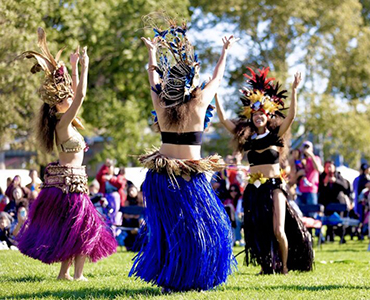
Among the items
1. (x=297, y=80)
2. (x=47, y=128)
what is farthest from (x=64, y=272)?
(x=297, y=80)

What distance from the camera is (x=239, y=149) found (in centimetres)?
830

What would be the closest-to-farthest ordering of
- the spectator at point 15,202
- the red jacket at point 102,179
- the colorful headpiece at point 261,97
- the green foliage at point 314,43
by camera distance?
1. the colorful headpiece at point 261,97
2. the spectator at point 15,202
3. the red jacket at point 102,179
4. the green foliage at point 314,43

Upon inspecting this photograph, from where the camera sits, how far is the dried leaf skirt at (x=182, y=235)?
584 centimetres

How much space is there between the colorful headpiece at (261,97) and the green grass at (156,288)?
1955 millimetres

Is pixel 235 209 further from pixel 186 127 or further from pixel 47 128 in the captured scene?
pixel 186 127

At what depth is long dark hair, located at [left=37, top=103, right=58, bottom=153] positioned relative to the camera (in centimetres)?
698

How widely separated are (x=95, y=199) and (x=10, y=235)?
164 cm

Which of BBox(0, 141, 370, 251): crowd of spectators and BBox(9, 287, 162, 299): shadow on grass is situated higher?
BBox(0, 141, 370, 251): crowd of spectators

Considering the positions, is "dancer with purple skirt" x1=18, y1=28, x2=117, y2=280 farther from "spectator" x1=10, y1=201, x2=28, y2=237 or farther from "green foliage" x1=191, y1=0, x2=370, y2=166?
"green foliage" x1=191, y1=0, x2=370, y2=166

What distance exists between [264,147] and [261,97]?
24.2 inches

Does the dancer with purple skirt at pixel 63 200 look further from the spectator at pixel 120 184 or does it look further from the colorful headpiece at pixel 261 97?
the spectator at pixel 120 184

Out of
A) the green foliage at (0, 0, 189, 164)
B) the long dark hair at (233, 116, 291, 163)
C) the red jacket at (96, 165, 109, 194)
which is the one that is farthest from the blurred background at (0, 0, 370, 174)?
the long dark hair at (233, 116, 291, 163)

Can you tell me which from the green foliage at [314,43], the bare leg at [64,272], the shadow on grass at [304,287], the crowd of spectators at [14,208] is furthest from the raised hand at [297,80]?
the green foliage at [314,43]

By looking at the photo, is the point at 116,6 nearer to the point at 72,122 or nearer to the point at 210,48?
the point at 210,48
